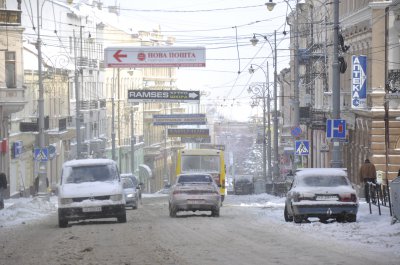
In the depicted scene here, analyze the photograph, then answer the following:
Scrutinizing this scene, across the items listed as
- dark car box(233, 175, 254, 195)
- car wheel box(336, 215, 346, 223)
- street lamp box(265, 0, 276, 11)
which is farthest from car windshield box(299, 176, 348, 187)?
dark car box(233, 175, 254, 195)

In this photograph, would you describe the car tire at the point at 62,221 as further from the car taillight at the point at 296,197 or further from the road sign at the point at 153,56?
the road sign at the point at 153,56

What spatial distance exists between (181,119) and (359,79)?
48.6 m

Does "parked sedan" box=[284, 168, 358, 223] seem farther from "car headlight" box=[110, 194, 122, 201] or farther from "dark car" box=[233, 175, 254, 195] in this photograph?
"dark car" box=[233, 175, 254, 195]

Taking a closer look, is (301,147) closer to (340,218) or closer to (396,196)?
(340,218)

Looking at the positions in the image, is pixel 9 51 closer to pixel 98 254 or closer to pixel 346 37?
pixel 346 37

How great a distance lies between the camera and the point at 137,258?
17359mm

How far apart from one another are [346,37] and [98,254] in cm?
4320

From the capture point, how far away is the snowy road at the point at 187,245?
56.2 feet

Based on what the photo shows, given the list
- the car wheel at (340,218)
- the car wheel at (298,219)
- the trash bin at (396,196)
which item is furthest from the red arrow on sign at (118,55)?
the trash bin at (396,196)

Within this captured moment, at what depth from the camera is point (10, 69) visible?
6162 cm

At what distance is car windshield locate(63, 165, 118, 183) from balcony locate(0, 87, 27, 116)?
97.0 feet

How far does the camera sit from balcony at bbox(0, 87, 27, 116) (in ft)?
195

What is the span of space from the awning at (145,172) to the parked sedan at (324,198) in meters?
78.1

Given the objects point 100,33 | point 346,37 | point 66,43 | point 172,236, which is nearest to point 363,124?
point 346,37
